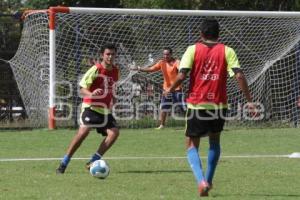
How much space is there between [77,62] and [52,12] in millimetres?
1431

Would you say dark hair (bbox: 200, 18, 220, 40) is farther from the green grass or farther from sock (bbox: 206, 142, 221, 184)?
the green grass

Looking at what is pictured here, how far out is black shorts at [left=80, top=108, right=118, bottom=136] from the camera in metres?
10.8

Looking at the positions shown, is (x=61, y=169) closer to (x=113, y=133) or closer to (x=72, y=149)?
(x=72, y=149)

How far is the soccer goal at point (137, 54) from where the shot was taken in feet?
60.8

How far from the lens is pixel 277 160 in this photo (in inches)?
488

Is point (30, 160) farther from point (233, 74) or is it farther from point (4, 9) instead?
point (4, 9)

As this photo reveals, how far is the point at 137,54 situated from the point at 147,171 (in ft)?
28.2

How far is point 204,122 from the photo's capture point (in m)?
8.62

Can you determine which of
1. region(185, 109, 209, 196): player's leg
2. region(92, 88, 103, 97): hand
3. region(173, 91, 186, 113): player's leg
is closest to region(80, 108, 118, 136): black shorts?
region(92, 88, 103, 97): hand

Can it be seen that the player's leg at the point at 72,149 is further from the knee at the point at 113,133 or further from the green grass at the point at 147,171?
the knee at the point at 113,133

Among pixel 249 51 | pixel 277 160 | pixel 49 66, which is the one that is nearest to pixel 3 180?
pixel 277 160

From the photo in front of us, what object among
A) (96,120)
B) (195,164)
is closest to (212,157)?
(195,164)

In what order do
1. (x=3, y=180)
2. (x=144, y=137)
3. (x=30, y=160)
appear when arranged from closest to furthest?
(x=3, y=180)
(x=30, y=160)
(x=144, y=137)

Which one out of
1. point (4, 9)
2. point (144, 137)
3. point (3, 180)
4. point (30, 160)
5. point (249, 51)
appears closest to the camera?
point (3, 180)
